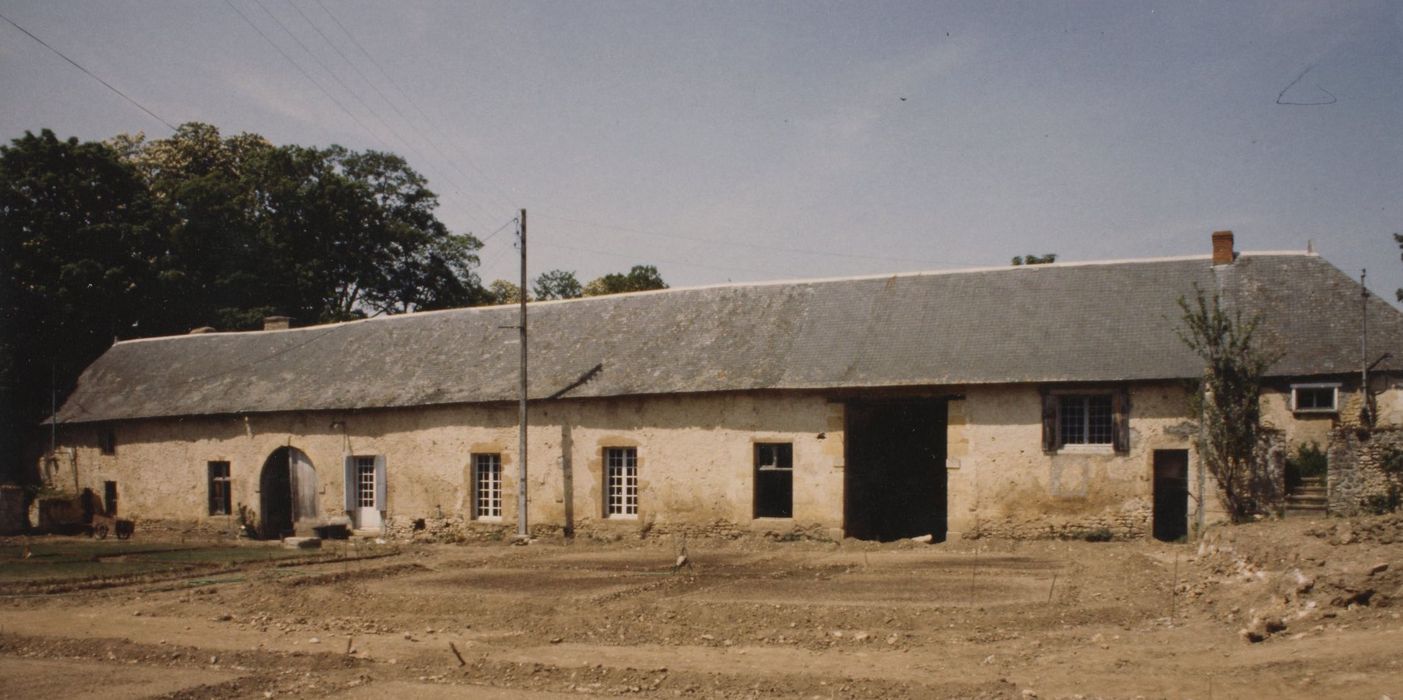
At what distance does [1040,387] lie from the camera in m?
18.9

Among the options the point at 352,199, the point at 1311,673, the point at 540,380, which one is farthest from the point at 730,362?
the point at 352,199

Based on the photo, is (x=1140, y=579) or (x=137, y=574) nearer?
(x=1140, y=579)

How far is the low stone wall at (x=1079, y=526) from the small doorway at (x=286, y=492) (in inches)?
A: 624

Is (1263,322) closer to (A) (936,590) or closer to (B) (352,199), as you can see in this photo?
(A) (936,590)

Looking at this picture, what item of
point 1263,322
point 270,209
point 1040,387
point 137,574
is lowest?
point 137,574

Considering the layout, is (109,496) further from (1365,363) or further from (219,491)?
(1365,363)

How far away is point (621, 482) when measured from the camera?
72.3ft

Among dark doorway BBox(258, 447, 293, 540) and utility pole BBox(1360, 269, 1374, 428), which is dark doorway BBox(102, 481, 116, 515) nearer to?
dark doorway BBox(258, 447, 293, 540)

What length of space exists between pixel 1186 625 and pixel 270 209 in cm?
3866

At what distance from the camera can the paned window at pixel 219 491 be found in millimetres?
26172

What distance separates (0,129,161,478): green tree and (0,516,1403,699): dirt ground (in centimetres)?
1661

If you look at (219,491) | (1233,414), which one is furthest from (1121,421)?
(219,491)

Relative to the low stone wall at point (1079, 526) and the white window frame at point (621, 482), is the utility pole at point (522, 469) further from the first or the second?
the low stone wall at point (1079, 526)

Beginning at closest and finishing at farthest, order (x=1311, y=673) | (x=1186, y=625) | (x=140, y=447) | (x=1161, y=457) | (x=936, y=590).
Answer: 1. (x=1311, y=673)
2. (x=1186, y=625)
3. (x=936, y=590)
4. (x=1161, y=457)
5. (x=140, y=447)
